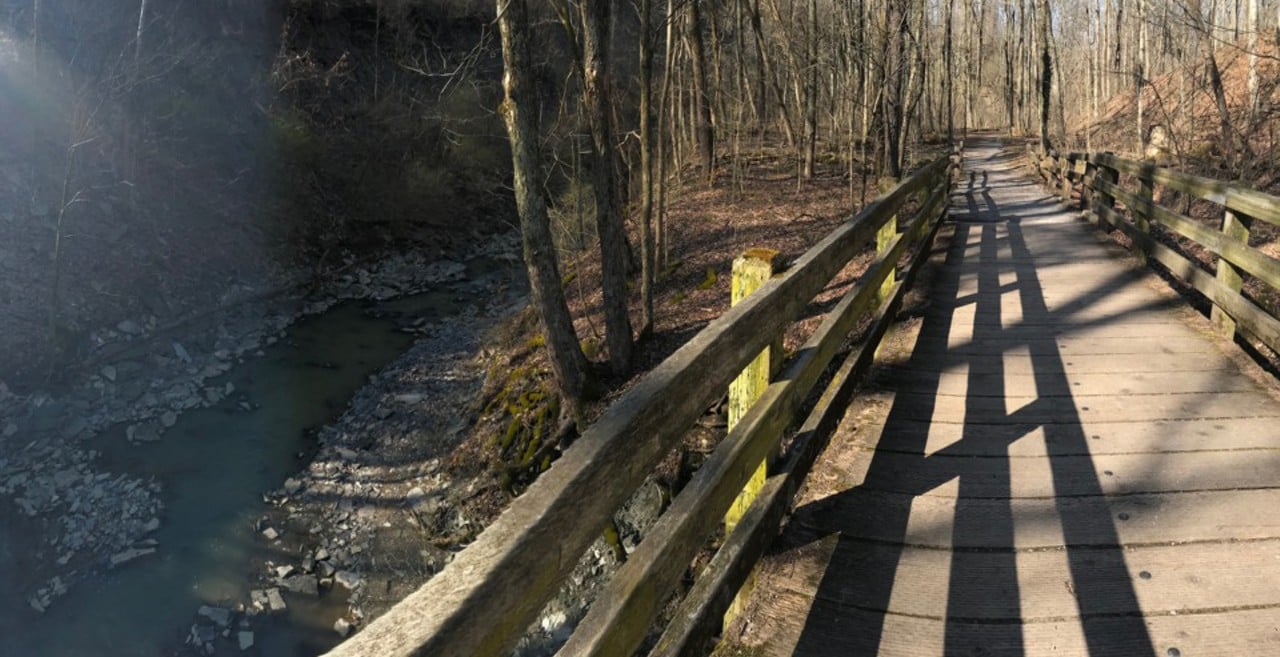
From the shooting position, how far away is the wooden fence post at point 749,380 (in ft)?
9.30

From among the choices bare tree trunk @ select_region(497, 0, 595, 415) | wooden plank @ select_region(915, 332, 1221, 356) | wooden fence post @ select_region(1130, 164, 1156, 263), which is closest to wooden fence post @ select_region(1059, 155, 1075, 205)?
wooden fence post @ select_region(1130, 164, 1156, 263)

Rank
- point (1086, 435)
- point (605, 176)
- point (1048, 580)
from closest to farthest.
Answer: point (1048, 580) < point (1086, 435) < point (605, 176)

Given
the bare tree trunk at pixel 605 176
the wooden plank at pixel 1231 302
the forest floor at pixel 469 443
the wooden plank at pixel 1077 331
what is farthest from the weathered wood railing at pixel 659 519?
the bare tree trunk at pixel 605 176

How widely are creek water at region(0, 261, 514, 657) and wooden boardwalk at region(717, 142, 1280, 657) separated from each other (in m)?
5.98

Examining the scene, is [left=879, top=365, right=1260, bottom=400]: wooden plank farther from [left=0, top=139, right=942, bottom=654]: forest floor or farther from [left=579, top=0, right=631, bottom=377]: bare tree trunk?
[left=579, top=0, right=631, bottom=377]: bare tree trunk

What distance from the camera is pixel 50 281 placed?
14.1m

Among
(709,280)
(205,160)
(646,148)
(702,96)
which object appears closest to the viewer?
(646,148)

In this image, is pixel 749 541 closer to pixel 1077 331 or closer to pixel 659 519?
pixel 659 519

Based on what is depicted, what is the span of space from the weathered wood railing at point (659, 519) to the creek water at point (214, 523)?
6.11m

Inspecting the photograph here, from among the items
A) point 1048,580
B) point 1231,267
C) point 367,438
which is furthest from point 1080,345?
point 367,438

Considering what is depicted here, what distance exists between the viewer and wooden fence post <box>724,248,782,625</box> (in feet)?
9.30

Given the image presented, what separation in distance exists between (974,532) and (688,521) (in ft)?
4.98

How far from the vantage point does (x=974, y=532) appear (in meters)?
3.04

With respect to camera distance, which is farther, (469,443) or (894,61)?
(894,61)
